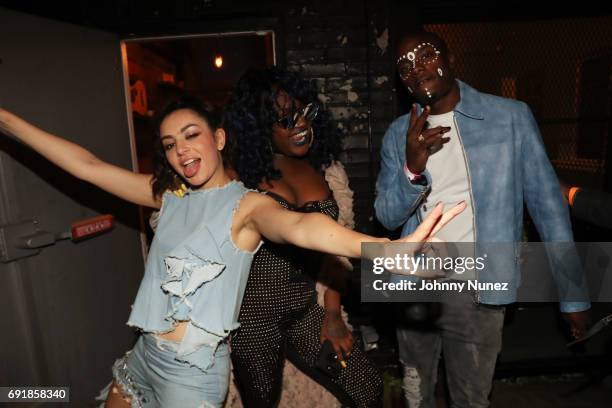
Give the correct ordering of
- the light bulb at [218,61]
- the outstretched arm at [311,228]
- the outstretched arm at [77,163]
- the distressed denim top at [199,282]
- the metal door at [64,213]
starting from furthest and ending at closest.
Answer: the light bulb at [218,61] < the metal door at [64,213] < the outstretched arm at [77,163] < the distressed denim top at [199,282] < the outstretched arm at [311,228]

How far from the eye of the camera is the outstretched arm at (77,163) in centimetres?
214

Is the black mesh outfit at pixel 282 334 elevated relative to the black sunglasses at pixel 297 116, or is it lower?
lower

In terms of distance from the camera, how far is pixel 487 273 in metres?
2.15

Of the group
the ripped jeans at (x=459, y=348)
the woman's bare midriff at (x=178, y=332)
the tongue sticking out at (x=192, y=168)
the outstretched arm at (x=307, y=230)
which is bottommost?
the ripped jeans at (x=459, y=348)

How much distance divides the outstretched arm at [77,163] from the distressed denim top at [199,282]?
1.48 feet

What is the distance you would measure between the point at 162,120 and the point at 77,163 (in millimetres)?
595

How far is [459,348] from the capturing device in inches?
87.8

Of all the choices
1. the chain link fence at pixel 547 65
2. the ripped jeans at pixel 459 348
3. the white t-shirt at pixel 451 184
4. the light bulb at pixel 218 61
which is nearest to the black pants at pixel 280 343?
the ripped jeans at pixel 459 348

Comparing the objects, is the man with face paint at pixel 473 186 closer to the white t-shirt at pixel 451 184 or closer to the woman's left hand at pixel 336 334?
the white t-shirt at pixel 451 184

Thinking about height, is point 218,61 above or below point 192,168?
above

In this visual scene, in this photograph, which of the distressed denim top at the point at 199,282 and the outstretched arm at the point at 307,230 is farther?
the distressed denim top at the point at 199,282

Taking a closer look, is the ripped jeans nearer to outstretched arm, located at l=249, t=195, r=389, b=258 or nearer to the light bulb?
outstretched arm, located at l=249, t=195, r=389, b=258

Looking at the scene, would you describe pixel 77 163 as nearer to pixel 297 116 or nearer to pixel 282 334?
pixel 297 116

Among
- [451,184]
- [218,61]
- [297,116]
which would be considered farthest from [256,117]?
[218,61]
